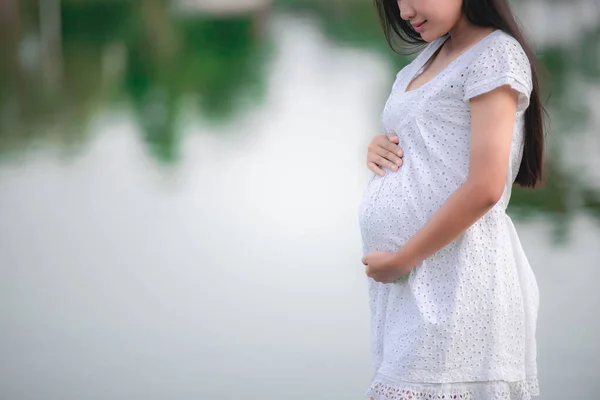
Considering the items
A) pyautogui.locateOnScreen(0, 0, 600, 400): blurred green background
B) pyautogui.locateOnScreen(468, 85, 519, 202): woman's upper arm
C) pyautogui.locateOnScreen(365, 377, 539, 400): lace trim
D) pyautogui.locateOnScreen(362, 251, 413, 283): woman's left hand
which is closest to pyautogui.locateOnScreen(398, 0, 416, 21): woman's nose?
pyautogui.locateOnScreen(468, 85, 519, 202): woman's upper arm

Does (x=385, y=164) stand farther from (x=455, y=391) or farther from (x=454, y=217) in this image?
(x=455, y=391)

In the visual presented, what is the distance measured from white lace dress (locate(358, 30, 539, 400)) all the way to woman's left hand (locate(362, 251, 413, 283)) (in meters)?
0.02

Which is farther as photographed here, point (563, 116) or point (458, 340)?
point (563, 116)

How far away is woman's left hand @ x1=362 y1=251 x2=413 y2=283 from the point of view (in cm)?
121

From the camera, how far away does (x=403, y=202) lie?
1242mm

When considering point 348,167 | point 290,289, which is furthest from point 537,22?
point 290,289

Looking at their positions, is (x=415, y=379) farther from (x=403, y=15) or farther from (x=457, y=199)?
(x=403, y=15)

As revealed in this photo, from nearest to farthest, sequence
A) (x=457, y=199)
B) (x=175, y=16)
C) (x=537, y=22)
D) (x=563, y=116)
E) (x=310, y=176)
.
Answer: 1. (x=457, y=199)
2. (x=310, y=176)
3. (x=563, y=116)
4. (x=537, y=22)
5. (x=175, y=16)

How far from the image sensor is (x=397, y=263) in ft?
3.96

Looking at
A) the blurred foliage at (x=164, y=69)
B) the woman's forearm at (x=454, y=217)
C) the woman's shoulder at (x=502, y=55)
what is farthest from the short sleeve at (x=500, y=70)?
the blurred foliage at (x=164, y=69)

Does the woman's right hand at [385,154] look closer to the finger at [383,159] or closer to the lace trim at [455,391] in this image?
the finger at [383,159]

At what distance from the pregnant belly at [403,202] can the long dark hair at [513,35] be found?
127 millimetres

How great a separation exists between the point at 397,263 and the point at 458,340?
111 millimetres

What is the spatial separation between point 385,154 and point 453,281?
0.19m
